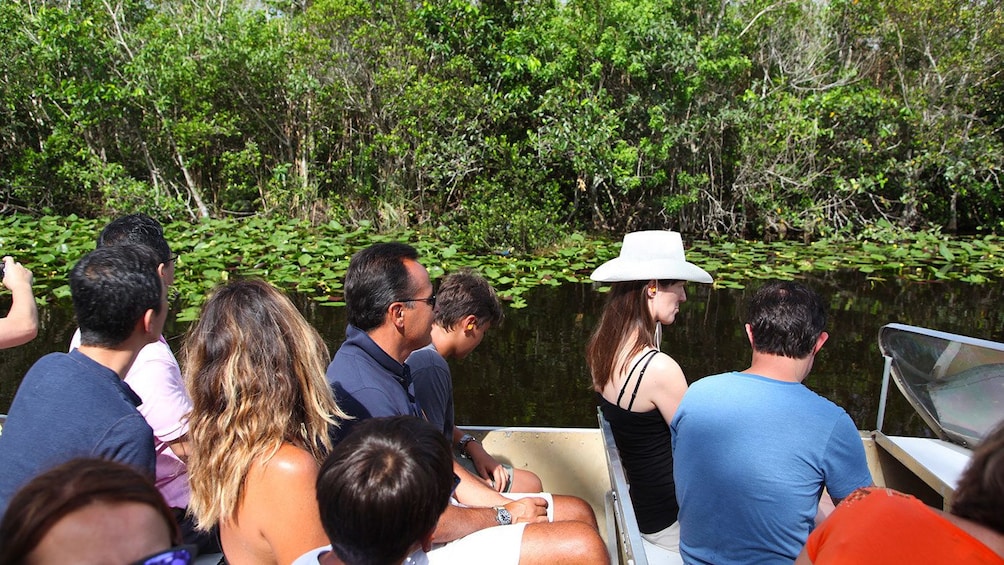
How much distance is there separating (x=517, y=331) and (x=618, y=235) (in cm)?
487

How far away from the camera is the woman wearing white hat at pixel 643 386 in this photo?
7.32 ft

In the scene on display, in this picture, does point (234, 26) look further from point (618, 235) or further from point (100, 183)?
point (618, 235)

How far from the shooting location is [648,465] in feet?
7.64

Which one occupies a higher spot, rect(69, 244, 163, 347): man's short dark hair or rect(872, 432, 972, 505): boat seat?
rect(69, 244, 163, 347): man's short dark hair

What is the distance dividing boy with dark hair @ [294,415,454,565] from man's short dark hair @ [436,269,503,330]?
1291 millimetres

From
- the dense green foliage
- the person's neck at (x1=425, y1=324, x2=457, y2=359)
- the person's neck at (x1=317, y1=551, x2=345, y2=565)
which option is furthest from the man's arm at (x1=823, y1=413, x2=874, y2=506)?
the dense green foliage

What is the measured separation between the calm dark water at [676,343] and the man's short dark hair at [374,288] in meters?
2.75

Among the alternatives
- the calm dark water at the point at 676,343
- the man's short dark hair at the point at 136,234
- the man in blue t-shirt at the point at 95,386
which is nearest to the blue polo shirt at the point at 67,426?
the man in blue t-shirt at the point at 95,386

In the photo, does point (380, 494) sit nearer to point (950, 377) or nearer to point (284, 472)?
point (284, 472)

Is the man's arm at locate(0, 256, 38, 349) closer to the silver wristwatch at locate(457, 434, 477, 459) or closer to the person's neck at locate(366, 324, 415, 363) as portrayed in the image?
the person's neck at locate(366, 324, 415, 363)

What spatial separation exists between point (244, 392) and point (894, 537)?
1.26 metres

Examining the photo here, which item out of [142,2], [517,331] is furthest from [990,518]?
[142,2]

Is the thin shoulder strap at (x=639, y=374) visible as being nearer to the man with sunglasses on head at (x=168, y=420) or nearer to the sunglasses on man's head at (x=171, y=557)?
the man with sunglasses on head at (x=168, y=420)

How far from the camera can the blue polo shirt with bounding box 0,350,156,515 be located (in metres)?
1.57
